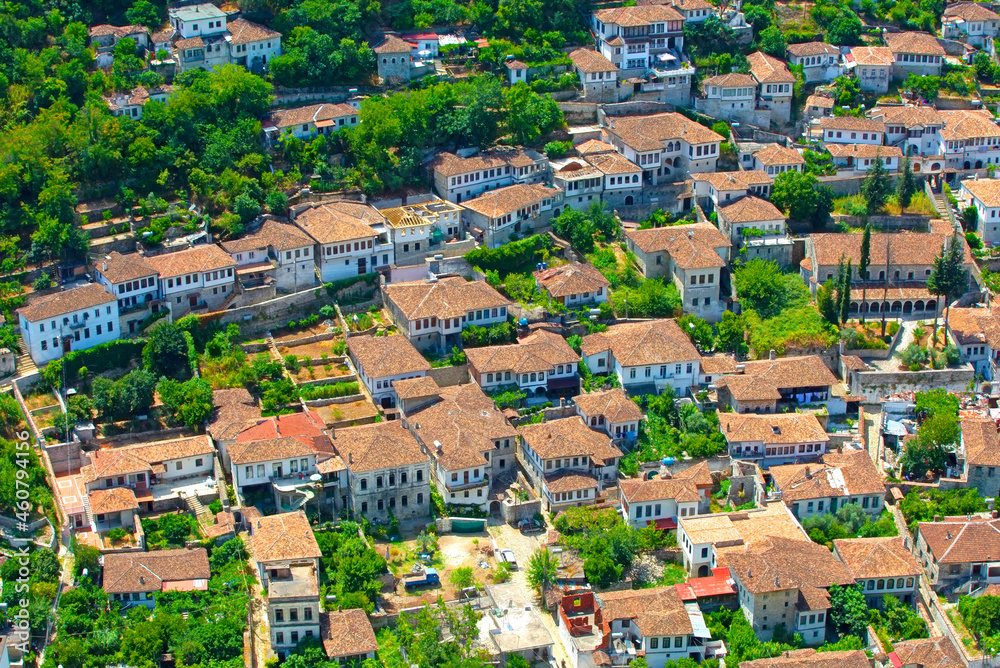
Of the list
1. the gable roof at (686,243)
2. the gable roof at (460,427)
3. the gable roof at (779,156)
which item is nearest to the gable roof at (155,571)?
the gable roof at (460,427)

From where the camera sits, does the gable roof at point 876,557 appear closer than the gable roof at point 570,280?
Yes

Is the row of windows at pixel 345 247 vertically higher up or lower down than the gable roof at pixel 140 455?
higher up

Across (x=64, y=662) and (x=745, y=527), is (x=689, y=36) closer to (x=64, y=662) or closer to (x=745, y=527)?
(x=745, y=527)

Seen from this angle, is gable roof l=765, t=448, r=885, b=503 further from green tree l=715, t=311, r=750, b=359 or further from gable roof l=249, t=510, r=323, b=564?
gable roof l=249, t=510, r=323, b=564

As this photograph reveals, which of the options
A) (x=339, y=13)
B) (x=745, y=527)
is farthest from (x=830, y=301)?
(x=339, y=13)

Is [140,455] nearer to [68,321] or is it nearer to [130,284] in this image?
[68,321]

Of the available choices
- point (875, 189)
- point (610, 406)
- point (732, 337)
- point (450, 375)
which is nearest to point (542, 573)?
point (610, 406)

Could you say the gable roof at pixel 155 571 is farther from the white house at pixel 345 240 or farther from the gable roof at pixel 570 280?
the gable roof at pixel 570 280
